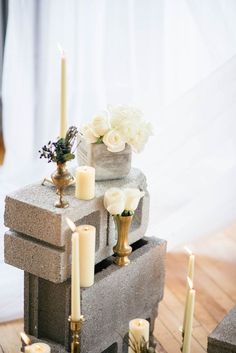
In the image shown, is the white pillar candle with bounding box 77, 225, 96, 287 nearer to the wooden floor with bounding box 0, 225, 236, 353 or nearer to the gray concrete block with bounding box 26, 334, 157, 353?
the gray concrete block with bounding box 26, 334, 157, 353

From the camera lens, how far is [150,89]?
297 centimetres

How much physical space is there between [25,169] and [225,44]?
0.92m

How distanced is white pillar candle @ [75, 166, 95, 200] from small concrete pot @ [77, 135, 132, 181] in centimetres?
8

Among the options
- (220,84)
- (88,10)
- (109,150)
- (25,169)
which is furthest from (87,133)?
(88,10)

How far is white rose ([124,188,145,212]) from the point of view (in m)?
1.87

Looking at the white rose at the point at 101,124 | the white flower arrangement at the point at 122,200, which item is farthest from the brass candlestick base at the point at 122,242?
the white rose at the point at 101,124

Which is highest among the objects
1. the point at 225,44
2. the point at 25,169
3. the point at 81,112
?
the point at 225,44

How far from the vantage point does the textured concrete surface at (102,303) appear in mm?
1875

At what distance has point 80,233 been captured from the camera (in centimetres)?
177

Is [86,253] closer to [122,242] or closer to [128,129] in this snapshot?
[122,242]

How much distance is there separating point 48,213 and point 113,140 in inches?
10.2

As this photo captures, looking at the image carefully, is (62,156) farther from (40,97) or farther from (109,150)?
(40,97)

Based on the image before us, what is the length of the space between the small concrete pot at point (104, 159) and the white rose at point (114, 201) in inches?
4.3

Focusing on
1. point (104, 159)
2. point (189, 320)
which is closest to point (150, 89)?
point (104, 159)
